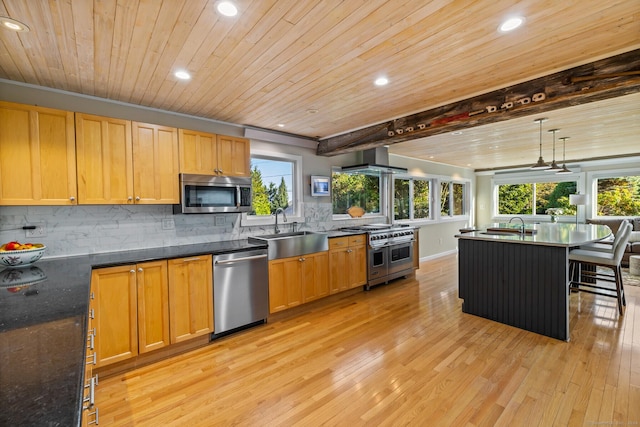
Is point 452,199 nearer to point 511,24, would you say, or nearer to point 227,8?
point 511,24

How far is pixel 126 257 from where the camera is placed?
260 centimetres

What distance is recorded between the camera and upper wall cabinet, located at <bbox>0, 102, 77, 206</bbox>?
2244 mm

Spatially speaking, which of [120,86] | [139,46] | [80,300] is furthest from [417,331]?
[120,86]

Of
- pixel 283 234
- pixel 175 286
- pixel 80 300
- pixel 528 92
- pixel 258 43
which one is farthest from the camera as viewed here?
pixel 283 234

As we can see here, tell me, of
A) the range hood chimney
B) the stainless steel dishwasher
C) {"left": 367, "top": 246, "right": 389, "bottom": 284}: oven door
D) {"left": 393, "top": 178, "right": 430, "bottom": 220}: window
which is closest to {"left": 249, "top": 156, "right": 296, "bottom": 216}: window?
the stainless steel dishwasher

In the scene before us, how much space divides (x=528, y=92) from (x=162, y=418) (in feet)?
12.0

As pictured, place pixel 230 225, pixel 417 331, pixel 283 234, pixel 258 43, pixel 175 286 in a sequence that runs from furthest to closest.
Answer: pixel 283 234
pixel 230 225
pixel 417 331
pixel 175 286
pixel 258 43

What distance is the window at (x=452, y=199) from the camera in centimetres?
763

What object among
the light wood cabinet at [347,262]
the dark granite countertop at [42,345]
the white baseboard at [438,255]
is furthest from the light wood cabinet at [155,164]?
the white baseboard at [438,255]

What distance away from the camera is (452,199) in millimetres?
7879

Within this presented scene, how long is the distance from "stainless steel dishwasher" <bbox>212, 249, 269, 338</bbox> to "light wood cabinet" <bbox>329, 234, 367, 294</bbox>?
41.6 inches

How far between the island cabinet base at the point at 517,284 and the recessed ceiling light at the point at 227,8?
3295 mm

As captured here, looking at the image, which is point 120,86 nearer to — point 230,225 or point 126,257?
point 126,257

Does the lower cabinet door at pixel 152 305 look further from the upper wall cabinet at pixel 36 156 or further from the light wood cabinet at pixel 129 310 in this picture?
the upper wall cabinet at pixel 36 156
